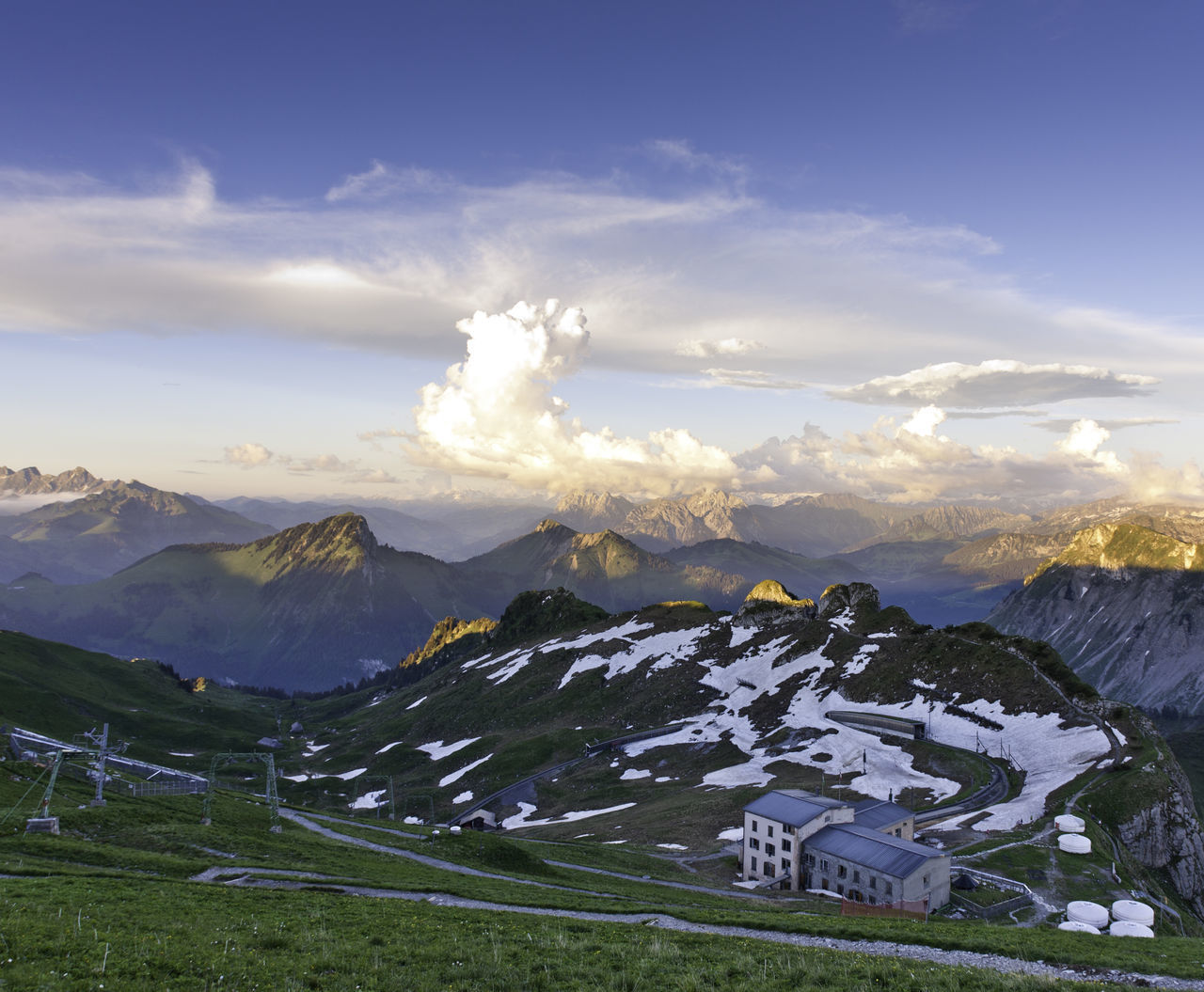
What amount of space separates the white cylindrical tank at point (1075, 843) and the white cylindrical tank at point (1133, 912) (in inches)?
480

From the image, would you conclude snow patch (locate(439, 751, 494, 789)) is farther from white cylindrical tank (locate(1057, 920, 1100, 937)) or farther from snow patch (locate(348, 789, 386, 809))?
white cylindrical tank (locate(1057, 920, 1100, 937))

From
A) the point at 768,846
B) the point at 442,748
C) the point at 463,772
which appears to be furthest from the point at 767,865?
the point at 442,748

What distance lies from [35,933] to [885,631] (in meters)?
153

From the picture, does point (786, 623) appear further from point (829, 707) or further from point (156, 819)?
point (156, 819)

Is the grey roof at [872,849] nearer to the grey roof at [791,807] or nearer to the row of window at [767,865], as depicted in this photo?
the grey roof at [791,807]

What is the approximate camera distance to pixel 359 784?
15650 cm

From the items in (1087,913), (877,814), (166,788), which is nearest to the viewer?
(1087,913)

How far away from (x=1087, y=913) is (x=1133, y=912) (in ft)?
10.1

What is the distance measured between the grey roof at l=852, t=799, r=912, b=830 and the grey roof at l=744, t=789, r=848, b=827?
197 cm

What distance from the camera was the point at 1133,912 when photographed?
50719 mm

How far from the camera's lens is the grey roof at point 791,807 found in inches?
2665

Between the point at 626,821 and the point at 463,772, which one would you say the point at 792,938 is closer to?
the point at 626,821

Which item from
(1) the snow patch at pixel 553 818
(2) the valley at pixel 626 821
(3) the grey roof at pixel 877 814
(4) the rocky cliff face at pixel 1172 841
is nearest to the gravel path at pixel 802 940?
(2) the valley at pixel 626 821

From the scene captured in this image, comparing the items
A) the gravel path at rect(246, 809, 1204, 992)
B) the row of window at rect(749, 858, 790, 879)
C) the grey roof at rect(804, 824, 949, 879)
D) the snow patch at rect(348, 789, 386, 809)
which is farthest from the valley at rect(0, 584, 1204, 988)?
the grey roof at rect(804, 824, 949, 879)
